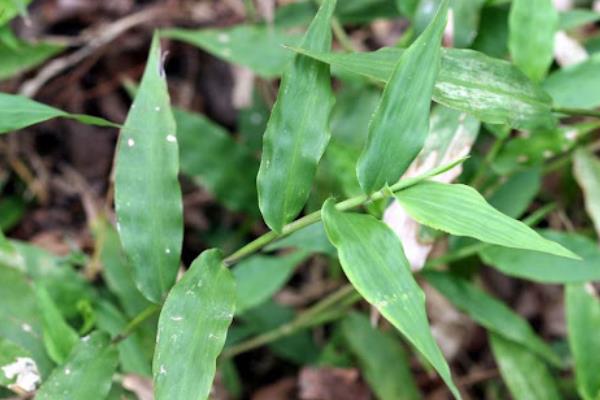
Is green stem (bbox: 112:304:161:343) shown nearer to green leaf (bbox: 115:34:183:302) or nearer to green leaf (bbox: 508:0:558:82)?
green leaf (bbox: 115:34:183:302)

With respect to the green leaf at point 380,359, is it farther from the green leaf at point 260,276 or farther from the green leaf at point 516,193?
the green leaf at point 516,193

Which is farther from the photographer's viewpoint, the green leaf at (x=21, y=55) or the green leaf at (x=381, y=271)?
the green leaf at (x=21, y=55)

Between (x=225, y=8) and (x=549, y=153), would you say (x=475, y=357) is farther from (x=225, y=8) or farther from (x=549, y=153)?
(x=225, y=8)

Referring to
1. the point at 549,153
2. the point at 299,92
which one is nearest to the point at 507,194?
the point at 549,153

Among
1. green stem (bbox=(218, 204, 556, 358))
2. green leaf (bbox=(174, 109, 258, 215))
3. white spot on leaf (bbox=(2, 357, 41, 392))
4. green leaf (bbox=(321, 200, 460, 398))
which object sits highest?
green leaf (bbox=(321, 200, 460, 398))

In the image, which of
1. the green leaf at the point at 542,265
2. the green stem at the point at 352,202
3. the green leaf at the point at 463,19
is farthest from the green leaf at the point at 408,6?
the green stem at the point at 352,202

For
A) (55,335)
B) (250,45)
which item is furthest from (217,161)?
(55,335)

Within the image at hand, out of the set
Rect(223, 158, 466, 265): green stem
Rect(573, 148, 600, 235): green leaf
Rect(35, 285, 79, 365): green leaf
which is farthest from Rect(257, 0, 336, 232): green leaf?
Rect(573, 148, 600, 235): green leaf
